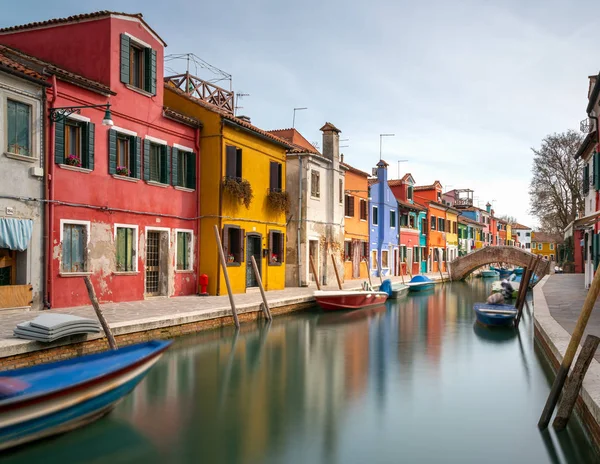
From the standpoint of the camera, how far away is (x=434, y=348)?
14.2 metres

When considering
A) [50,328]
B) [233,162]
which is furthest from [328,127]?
[50,328]

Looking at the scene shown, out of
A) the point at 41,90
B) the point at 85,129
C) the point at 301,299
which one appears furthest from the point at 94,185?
the point at 301,299

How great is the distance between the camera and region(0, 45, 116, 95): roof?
1291cm

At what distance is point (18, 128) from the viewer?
12.5 m

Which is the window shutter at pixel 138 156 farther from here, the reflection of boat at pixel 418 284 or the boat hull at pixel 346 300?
the reflection of boat at pixel 418 284

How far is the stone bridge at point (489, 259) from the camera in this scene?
38.4 m

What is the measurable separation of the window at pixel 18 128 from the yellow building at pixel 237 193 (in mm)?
6489

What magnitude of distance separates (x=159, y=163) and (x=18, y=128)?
4.95m

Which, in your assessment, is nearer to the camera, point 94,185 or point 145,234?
point 94,185

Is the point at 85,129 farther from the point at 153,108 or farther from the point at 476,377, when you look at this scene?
the point at 476,377

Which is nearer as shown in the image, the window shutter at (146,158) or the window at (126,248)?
the window at (126,248)

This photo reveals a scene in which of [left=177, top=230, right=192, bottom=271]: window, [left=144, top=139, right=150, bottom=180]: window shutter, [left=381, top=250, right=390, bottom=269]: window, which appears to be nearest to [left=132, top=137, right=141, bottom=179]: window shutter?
[left=144, top=139, right=150, bottom=180]: window shutter

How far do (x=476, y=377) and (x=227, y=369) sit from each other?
483 cm

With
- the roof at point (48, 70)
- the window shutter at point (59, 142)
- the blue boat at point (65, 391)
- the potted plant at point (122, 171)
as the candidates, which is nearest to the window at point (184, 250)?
the potted plant at point (122, 171)
